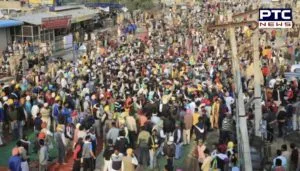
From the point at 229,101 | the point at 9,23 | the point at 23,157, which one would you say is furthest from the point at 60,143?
the point at 9,23

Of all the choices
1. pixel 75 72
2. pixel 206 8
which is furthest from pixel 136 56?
pixel 206 8

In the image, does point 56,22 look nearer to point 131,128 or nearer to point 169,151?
point 131,128

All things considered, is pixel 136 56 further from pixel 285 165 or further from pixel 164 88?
pixel 285 165

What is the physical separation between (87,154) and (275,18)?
5587mm

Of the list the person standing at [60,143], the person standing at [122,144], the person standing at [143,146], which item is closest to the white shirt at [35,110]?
the person standing at [60,143]

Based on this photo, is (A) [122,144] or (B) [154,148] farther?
(B) [154,148]

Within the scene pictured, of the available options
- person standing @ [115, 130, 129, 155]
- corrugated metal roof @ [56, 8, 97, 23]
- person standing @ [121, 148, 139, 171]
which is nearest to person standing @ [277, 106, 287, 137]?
person standing @ [115, 130, 129, 155]

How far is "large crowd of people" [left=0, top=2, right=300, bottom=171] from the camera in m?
13.6

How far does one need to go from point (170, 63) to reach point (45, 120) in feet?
37.4

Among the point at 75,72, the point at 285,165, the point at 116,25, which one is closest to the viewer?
the point at 285,165

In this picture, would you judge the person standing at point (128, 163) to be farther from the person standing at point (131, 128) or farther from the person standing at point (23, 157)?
the person standing at point (131, 128)

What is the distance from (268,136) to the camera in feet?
54.4

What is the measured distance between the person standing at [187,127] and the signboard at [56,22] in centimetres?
1862

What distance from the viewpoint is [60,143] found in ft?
49.0
